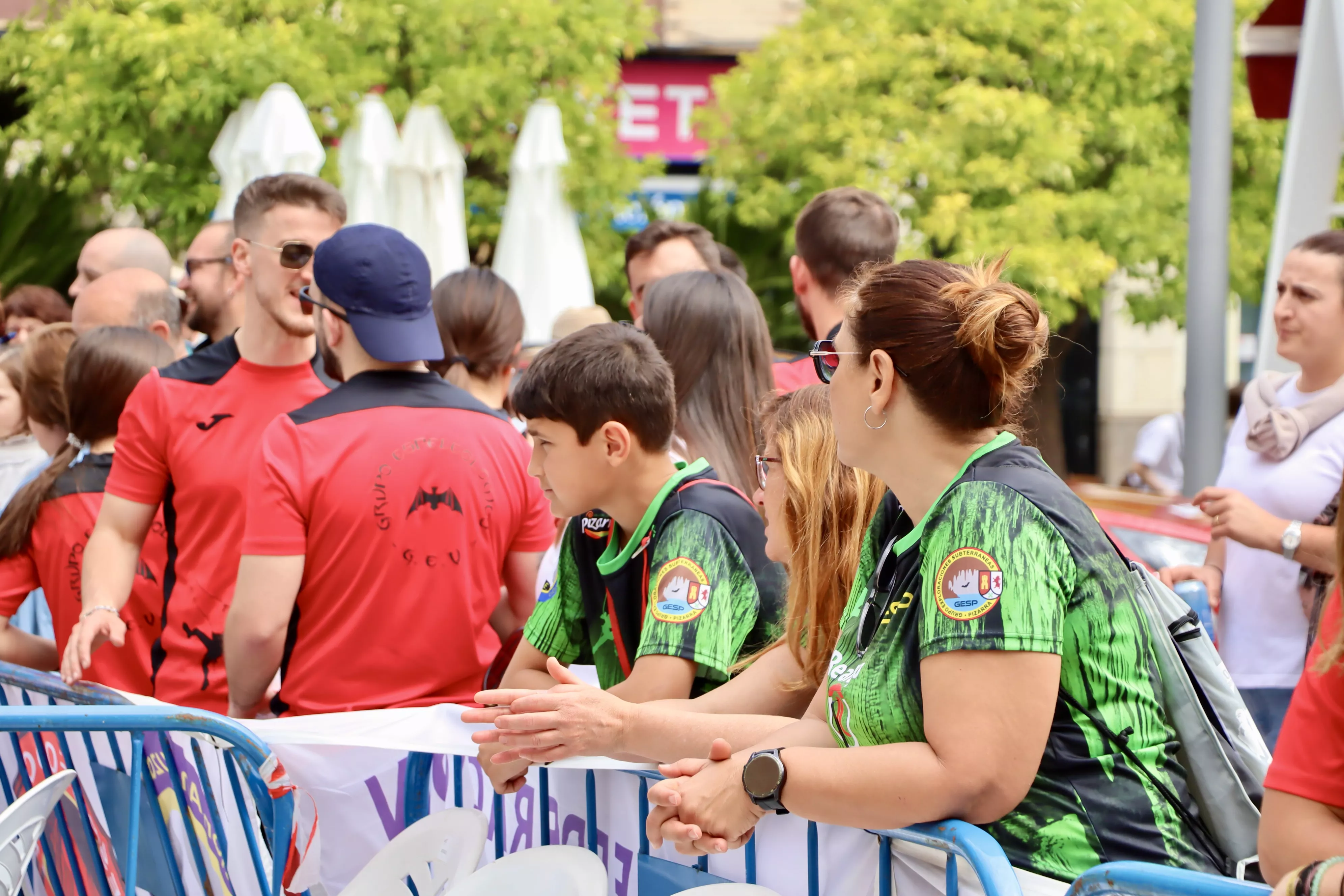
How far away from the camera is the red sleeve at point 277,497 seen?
314 cm

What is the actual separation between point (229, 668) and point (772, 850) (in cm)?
156

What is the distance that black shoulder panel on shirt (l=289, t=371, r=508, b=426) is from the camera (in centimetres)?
327

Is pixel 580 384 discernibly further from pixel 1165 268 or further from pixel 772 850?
pixel 1165 268

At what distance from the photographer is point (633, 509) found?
9.39 ft

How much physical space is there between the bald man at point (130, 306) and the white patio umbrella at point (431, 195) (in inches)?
223

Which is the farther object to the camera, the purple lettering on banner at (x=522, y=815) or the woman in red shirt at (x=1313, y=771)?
the purple lettering on banner at (x=522, y=815)

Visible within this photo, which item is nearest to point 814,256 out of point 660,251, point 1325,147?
point 660,251

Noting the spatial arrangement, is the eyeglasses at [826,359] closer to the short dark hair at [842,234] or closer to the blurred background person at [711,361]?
the blurred background person at [711,361]

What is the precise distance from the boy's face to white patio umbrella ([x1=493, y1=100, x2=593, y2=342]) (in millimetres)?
7796

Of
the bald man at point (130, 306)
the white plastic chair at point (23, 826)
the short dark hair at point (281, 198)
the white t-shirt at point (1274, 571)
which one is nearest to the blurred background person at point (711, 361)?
the short dark hair at point (281, 198)

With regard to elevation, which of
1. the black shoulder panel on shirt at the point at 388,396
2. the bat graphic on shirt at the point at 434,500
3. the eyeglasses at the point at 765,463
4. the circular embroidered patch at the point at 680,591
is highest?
the black shoulder panel on shirt at the point at 388,396

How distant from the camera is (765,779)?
6.71 ft

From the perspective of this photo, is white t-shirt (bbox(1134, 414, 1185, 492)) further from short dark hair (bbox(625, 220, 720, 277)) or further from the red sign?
the red sign

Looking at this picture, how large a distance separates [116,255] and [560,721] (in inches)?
185
